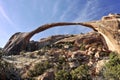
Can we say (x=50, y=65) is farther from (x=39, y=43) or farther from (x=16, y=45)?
(x=39, y=43)

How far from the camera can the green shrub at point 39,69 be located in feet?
128

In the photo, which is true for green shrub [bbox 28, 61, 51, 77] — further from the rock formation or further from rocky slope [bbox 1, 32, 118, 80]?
the rock formation

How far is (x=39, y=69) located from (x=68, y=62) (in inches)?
196

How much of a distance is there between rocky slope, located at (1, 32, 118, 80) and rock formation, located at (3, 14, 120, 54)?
8.49ft

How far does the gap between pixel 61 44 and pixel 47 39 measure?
798 cm

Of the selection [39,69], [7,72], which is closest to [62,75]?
[39,69]

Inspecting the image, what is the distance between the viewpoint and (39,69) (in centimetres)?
3950

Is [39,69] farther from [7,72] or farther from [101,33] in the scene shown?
[101,33]

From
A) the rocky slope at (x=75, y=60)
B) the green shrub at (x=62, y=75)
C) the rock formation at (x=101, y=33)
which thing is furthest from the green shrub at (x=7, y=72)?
the rock formation at (x=101, y=33)

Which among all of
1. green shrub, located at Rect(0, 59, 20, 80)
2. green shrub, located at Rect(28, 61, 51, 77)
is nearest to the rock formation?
green shrub, located at Rect(28, 61, 51, 77)

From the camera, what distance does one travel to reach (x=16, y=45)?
5666 cm

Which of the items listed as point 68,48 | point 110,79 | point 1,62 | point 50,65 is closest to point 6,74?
point 1,62

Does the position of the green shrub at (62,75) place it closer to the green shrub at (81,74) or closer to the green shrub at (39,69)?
the green shrub at (81,74)

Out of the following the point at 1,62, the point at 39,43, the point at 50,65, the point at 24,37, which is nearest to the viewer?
the point at 1,62
